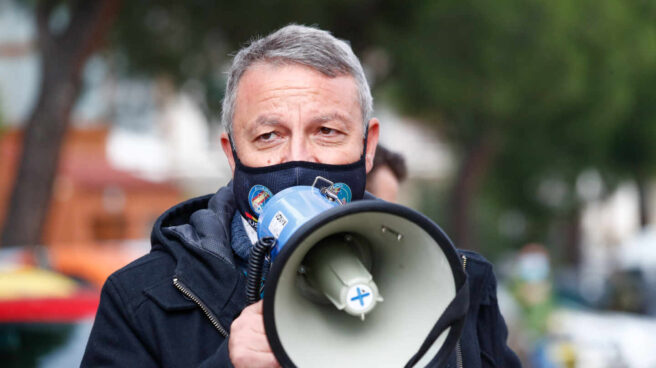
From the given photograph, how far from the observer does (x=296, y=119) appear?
1845 millimetres

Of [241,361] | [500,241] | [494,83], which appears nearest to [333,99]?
[241,361]

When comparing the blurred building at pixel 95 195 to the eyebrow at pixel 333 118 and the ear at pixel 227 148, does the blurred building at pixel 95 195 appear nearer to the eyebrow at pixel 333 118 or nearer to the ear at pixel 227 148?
the ear at pixel 227 148

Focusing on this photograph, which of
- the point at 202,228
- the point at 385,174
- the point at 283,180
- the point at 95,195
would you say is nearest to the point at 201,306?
the point at 202,228

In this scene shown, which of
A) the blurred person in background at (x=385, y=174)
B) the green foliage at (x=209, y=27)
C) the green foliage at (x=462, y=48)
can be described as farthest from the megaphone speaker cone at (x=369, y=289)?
the green foliage at (x=209, y=27)

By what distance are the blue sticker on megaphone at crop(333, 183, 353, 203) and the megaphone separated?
0.11 ft

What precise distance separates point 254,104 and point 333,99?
0.16 m

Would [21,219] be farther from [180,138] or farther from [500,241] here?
[180,138]

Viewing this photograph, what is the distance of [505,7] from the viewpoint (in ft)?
37.3

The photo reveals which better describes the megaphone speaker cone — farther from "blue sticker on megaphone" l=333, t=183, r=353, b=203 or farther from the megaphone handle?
"blue sticker on megaphone" l=333, t=183, r=353, b=203

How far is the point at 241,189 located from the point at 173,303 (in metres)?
0.26

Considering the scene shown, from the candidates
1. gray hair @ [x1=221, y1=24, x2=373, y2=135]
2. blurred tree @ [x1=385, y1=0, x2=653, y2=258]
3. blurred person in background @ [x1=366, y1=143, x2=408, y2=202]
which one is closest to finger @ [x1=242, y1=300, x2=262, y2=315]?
gray hair @ [x1=221, y1=24, x2=373, y2=135]

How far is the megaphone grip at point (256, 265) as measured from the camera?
1.62 m

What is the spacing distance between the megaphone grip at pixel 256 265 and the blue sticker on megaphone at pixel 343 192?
0.23m

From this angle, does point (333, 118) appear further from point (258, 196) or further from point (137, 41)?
point (137, 41)
